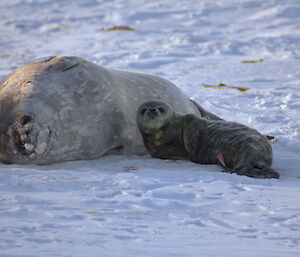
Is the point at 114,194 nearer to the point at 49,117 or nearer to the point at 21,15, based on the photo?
the point at 49,117

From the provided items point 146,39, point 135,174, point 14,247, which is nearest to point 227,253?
point 14,247

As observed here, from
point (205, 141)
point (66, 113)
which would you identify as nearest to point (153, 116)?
point (205, 141)

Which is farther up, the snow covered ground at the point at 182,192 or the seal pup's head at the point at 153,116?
the seal pup's head at the point at 153,116

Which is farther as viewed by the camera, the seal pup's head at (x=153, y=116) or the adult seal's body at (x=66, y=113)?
the seal pup's head at (x=153, y=116)

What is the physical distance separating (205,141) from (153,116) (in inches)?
17.9

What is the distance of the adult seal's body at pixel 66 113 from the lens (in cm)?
359

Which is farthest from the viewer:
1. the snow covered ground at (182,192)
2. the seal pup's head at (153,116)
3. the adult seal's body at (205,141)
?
the seal pup's head at (153,116)

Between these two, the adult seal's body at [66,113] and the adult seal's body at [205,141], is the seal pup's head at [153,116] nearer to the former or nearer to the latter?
the adult seal's body at [205,141]

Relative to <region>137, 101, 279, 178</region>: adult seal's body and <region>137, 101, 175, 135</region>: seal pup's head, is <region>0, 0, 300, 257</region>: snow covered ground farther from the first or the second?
<region>137, 101, 175, 135</region>: seal pup's head

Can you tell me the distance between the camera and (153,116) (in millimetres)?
4027

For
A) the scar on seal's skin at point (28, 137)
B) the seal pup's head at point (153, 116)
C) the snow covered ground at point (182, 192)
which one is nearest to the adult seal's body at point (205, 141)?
the seal pup's head at point (153, 116)

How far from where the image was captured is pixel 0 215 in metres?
2.35

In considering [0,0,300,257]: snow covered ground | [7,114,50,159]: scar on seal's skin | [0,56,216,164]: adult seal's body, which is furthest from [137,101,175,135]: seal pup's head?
[7,114,50,159]: scar on seal's skin

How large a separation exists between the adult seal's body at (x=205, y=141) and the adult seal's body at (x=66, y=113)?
0.17 m
